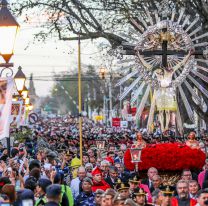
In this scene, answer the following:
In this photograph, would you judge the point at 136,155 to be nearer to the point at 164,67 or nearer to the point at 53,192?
the point at 164,67

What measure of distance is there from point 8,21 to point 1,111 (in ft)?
3.95

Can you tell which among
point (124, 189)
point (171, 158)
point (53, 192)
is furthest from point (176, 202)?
point (171, 158)

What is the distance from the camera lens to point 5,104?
508 inches

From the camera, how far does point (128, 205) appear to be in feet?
39.7

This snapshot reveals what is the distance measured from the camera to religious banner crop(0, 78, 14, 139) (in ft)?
42.0

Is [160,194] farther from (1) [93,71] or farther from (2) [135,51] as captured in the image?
(1) [93,71]

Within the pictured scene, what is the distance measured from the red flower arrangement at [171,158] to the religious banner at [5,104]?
771cm

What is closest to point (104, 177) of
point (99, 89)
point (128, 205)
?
point (128, 205)

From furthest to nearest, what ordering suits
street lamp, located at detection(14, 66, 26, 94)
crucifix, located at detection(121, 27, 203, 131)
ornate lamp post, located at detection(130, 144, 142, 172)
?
crucifix, located at detection(121, 27, 203, 131) → street lamp, located at detection(14, 66, 26, 94) → ornate lamp post, located at detection(130, 144, 142, 172)

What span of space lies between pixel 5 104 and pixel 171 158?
26.4 ft

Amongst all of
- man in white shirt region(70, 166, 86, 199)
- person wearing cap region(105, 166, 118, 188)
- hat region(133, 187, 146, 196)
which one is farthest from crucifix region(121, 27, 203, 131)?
hat region(133, 187, 146, 196)

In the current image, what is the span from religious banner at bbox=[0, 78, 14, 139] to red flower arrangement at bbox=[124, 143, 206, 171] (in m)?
7.71

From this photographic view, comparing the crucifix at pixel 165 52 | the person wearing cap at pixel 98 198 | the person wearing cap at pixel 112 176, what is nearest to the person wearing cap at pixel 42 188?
the person wearing cap at pixel 98 198

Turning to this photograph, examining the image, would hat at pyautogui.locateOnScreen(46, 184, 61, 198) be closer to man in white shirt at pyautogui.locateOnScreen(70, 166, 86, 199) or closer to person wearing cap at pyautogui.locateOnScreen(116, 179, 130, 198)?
person wearing cap at pyautogui.locateOnScreen(116, 179, 130, 198)
